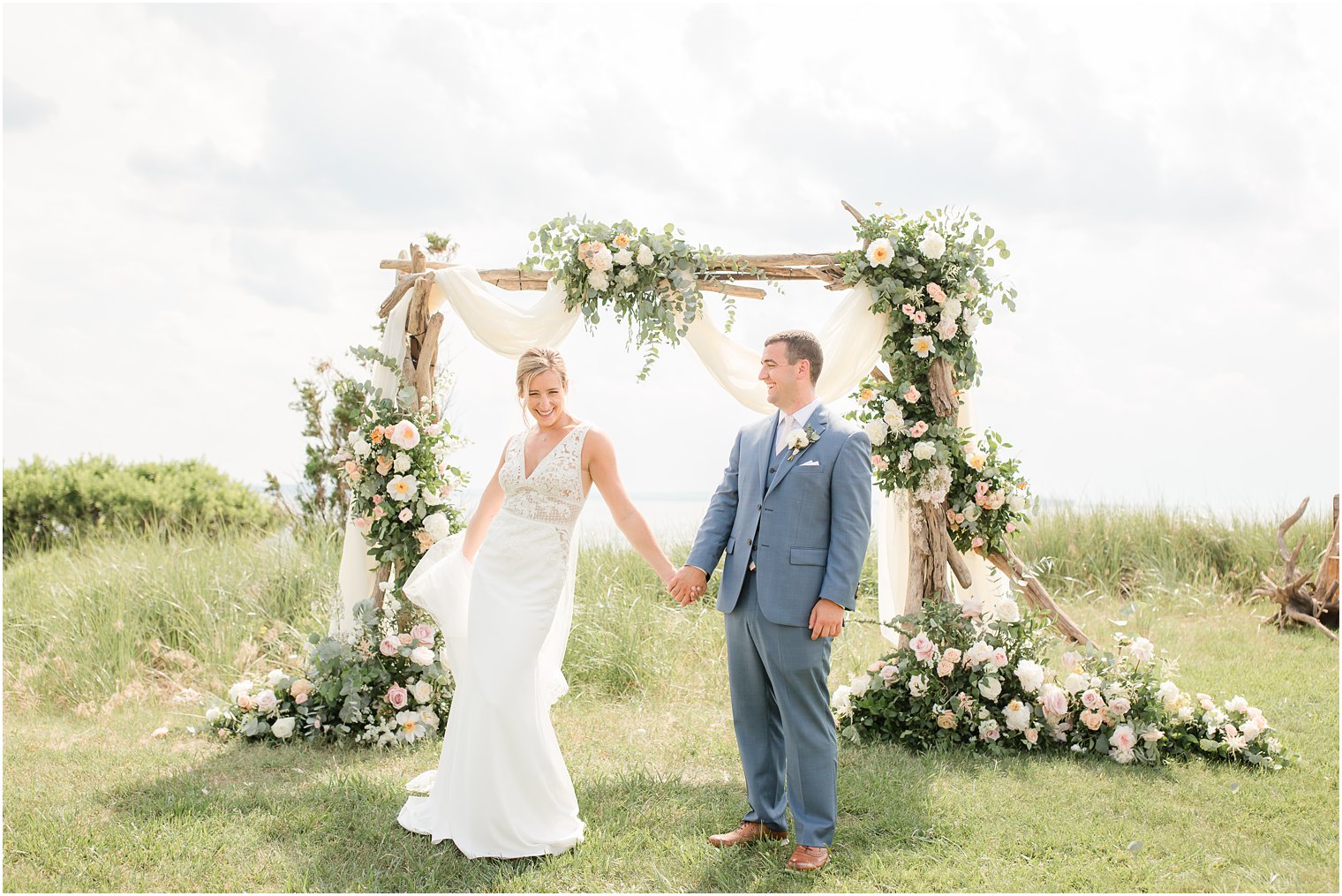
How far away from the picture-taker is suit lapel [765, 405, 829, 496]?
394cm

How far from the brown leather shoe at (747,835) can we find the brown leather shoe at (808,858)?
0.24 metres

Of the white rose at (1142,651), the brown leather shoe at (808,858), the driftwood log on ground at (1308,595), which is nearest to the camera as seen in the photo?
the brown leather shoe at (808,858)

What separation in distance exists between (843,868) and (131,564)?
7.23 m

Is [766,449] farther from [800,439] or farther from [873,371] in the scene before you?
[873,371]

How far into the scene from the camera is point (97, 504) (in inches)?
476

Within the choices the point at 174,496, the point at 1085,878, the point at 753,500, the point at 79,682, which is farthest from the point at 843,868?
the point at 174,496

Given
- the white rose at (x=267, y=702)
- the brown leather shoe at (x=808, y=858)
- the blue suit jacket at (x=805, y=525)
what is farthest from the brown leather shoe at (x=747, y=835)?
the white rose at (x=267, y=702)

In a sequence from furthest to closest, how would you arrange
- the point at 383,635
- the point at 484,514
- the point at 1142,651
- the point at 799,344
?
the point at 383,635 < the point at 1142,651 < the point at 484,514 < the point at 799,344

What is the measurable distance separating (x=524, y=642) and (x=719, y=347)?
249 cm

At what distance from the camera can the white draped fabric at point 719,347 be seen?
5.87 meters

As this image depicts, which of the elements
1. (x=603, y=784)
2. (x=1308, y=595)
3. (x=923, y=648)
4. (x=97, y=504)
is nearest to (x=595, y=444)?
(x=603, y=784)

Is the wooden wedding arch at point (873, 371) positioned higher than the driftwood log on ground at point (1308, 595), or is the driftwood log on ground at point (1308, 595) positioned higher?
the wooden wedding arch at point (873, 371)

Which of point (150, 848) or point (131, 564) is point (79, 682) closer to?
point (131, 564)

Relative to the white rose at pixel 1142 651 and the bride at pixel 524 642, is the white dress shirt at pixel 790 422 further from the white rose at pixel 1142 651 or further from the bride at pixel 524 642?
the white rose at pixel 1142 651
